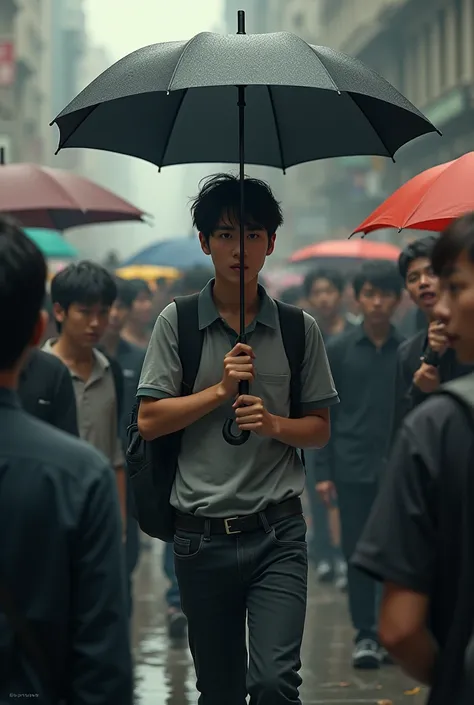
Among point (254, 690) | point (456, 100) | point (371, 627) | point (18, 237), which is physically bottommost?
point (371, 627)

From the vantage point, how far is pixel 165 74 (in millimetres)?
5102

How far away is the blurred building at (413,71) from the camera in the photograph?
1313 inches

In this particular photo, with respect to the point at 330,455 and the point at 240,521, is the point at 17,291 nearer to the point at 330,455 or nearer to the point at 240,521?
the point at 240,521

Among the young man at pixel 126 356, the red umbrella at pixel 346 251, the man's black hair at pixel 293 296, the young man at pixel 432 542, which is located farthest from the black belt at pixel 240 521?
the red umbrella at pixel 346 251

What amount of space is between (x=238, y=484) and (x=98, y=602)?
1.92 m

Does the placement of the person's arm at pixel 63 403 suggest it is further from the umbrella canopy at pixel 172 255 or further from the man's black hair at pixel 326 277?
the umbrella canopy at pixel 172 255

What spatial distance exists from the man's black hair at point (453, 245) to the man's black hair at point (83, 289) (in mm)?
4060

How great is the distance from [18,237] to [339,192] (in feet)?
174

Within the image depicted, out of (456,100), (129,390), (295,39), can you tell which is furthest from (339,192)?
(295,39)

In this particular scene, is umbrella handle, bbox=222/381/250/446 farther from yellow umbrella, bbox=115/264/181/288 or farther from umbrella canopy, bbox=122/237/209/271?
yellow umbrella, bbox=115/264/181/288

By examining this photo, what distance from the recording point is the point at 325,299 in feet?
41.9

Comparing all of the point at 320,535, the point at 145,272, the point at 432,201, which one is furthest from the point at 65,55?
the point at 432,201

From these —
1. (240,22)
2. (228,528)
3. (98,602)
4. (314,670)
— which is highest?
(240,22)

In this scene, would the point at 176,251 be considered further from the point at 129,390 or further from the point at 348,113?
the point at 348,113
